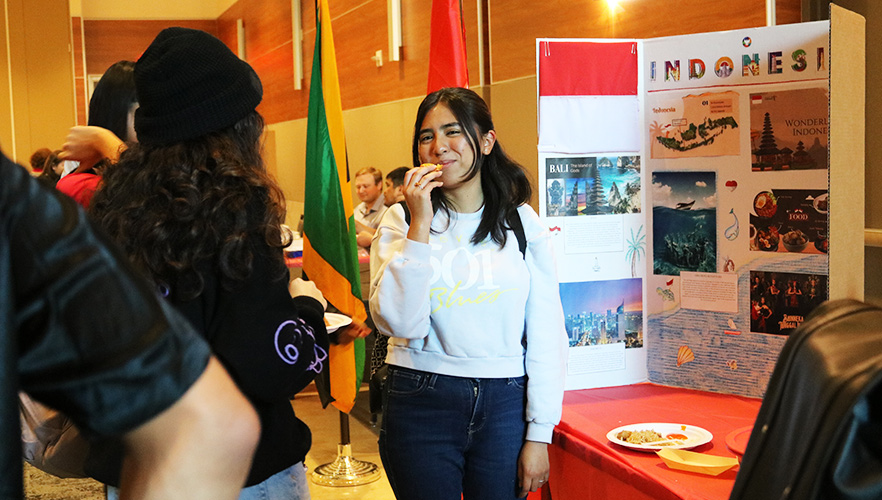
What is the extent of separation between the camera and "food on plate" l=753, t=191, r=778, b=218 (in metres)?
2.34

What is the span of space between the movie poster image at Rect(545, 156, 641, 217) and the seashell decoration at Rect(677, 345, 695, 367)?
45 cm

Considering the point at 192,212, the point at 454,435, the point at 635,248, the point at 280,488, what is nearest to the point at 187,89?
the point at 192,212

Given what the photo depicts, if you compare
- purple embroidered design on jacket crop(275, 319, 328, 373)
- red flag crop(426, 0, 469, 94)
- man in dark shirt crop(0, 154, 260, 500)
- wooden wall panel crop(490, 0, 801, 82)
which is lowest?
purple embroidered design on jacket crop(275, 319, 328, 373)

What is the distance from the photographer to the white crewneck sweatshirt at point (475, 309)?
1932mm

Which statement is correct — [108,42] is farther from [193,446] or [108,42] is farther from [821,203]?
[193,446]

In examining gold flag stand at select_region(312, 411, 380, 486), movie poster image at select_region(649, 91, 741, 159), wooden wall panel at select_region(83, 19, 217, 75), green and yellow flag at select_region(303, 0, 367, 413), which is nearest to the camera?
movie poster image at select_region(649, 91, 741, 159)

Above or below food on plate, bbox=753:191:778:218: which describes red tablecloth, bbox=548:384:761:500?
below

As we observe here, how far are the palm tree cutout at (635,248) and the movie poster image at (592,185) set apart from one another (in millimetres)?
76

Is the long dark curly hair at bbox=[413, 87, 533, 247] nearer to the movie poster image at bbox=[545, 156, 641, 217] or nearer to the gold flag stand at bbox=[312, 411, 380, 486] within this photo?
the movie poster image at bbox=[545, 156, 641, 217]

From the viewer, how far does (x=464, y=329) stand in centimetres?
194

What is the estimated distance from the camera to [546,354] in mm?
2004

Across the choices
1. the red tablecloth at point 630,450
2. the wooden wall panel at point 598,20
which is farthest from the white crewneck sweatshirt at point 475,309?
the wooden wall panel at point 598,20

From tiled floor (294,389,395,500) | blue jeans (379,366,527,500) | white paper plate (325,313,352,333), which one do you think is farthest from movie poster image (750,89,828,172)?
tiled floor (294,389,395,500)

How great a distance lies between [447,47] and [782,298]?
154 cm
